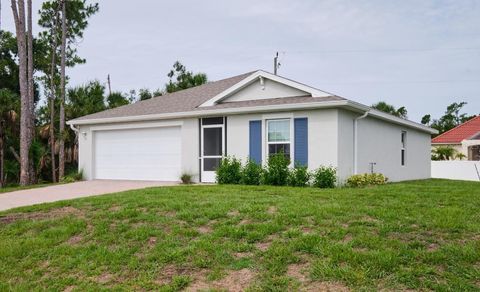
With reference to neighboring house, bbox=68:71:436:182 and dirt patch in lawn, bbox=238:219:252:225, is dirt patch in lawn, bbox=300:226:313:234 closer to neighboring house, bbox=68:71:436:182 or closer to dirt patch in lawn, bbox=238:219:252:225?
dirt patch in lawn, bbox=238:219:252:225

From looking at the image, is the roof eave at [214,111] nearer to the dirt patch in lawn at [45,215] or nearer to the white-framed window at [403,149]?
the dirt patch in lawn at [45,215]

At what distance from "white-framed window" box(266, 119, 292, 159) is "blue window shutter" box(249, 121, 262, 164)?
28 cm

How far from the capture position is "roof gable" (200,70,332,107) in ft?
46.7

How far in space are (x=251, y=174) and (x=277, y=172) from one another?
2.95 feet

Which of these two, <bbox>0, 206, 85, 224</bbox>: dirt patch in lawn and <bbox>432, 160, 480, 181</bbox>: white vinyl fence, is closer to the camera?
<bbox>0, 206, 85, 224</bbox>: dirt patch in lawn

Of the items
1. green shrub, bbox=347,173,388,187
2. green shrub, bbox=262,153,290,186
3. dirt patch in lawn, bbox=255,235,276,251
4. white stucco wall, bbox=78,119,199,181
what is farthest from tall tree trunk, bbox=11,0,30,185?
dirt patch in lawn, bbox=255,235,276,251

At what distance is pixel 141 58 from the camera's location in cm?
3166

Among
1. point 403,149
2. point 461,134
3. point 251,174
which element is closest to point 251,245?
point 251,174

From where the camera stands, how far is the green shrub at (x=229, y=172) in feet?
44.7

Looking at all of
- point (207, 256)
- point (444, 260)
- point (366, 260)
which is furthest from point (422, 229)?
point (207, 256)

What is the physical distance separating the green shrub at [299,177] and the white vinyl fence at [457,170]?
46.9 ft

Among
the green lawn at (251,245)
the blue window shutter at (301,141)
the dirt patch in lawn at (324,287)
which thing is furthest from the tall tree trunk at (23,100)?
the dirt patch in lawn at (324,287)

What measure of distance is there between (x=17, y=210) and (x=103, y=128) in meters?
8.84

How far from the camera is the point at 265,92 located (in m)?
15.0
